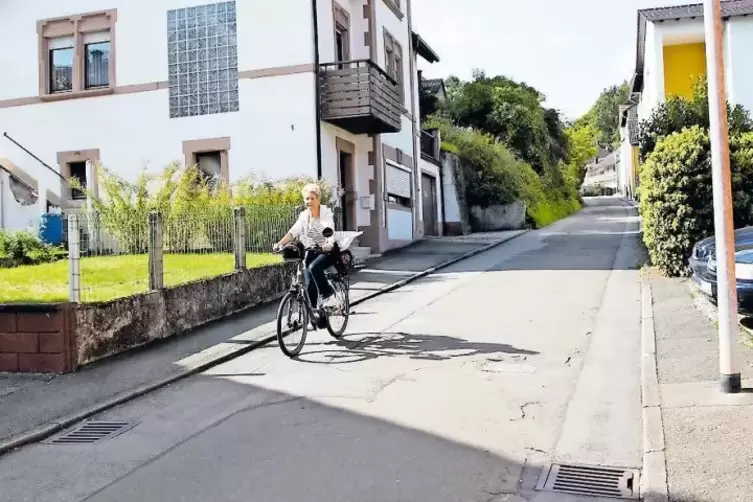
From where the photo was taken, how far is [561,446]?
5.32m

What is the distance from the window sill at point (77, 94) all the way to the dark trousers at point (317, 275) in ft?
42.3

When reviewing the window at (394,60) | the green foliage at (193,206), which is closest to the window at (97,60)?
the green foliage at (193,206)

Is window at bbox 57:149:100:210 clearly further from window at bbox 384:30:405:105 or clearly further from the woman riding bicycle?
the woman riding bicycle

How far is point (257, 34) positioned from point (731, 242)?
14.6 meters

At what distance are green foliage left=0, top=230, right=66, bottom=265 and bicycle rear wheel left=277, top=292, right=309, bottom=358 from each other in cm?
707

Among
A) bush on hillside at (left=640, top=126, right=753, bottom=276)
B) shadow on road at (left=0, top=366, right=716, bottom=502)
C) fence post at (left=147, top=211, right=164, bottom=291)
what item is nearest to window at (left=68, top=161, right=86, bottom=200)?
fence post at (left=147, top=211, right=164, bottom=291)

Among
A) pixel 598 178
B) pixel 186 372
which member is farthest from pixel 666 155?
pixel 598 178

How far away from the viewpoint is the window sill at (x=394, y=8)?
23772 millimetres

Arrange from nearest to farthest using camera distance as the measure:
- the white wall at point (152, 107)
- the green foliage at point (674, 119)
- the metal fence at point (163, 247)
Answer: the metal fence at point (163, 247), the green foliage at point (674, 119), the white wall at point (152, 107)

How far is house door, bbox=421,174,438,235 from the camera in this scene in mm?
28984

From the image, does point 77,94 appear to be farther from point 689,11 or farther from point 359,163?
point 689,11

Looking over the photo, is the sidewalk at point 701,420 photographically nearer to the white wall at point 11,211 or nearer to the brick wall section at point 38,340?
the brick wall section at point 38,340

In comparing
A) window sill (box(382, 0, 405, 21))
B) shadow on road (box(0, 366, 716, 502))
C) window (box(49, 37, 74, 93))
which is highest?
window sill (box(382, 0, 405, 21))

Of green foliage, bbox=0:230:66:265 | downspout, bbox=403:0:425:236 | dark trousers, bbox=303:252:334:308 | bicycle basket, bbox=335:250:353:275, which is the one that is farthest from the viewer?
downspout, bbox=403:0:425:236
